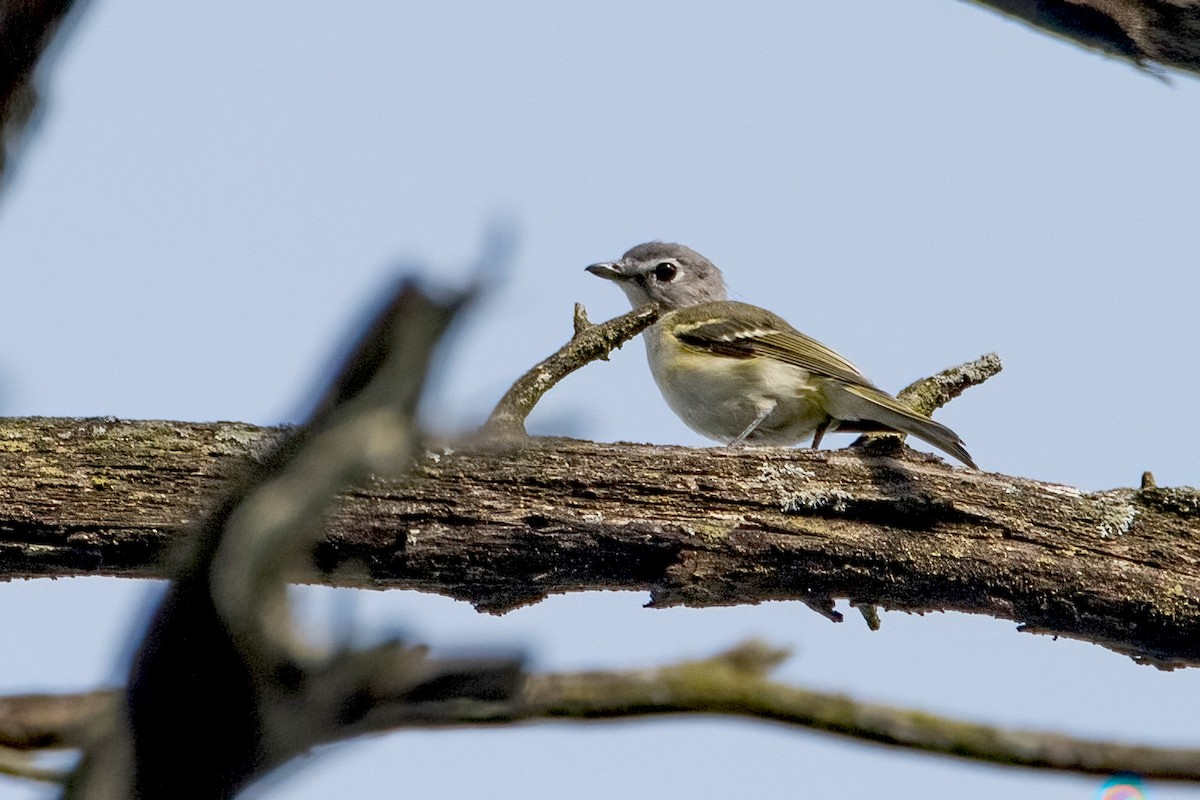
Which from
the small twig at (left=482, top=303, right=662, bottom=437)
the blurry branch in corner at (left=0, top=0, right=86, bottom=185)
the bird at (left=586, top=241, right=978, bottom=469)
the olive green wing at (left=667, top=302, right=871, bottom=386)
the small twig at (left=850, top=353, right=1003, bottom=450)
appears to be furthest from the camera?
the olive green wing at (left=667, top=302, right=871, bottom=386)

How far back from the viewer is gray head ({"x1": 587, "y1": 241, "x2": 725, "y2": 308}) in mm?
9125

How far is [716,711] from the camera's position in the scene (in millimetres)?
1056

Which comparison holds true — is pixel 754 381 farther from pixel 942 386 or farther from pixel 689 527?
pixel 689 527

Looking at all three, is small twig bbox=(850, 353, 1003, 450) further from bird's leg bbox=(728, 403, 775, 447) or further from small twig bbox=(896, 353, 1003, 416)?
bird's leg bbox=(728, 403, 775, 447)

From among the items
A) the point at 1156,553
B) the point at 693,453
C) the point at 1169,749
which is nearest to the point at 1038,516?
the point at 1156,553

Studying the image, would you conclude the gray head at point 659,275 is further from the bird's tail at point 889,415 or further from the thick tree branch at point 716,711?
the thick tree branch at point 716,711

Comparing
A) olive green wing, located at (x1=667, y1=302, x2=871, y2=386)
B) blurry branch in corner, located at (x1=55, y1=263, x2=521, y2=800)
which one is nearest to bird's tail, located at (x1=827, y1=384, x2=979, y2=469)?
olive green wing, located at (x1=667, y1=302, x2=871, y2=386)

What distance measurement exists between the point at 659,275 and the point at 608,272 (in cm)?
39

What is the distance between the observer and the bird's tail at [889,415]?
18.5 ft

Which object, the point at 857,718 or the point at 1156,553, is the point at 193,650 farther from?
the point at 1156,553

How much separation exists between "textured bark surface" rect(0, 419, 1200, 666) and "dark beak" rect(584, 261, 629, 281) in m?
4.87

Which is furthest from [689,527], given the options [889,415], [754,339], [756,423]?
[754,339]

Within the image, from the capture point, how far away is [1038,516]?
437 centimetres

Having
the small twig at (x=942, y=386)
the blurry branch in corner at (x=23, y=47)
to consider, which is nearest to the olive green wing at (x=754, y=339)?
the small twig at (x=942, y=386)
